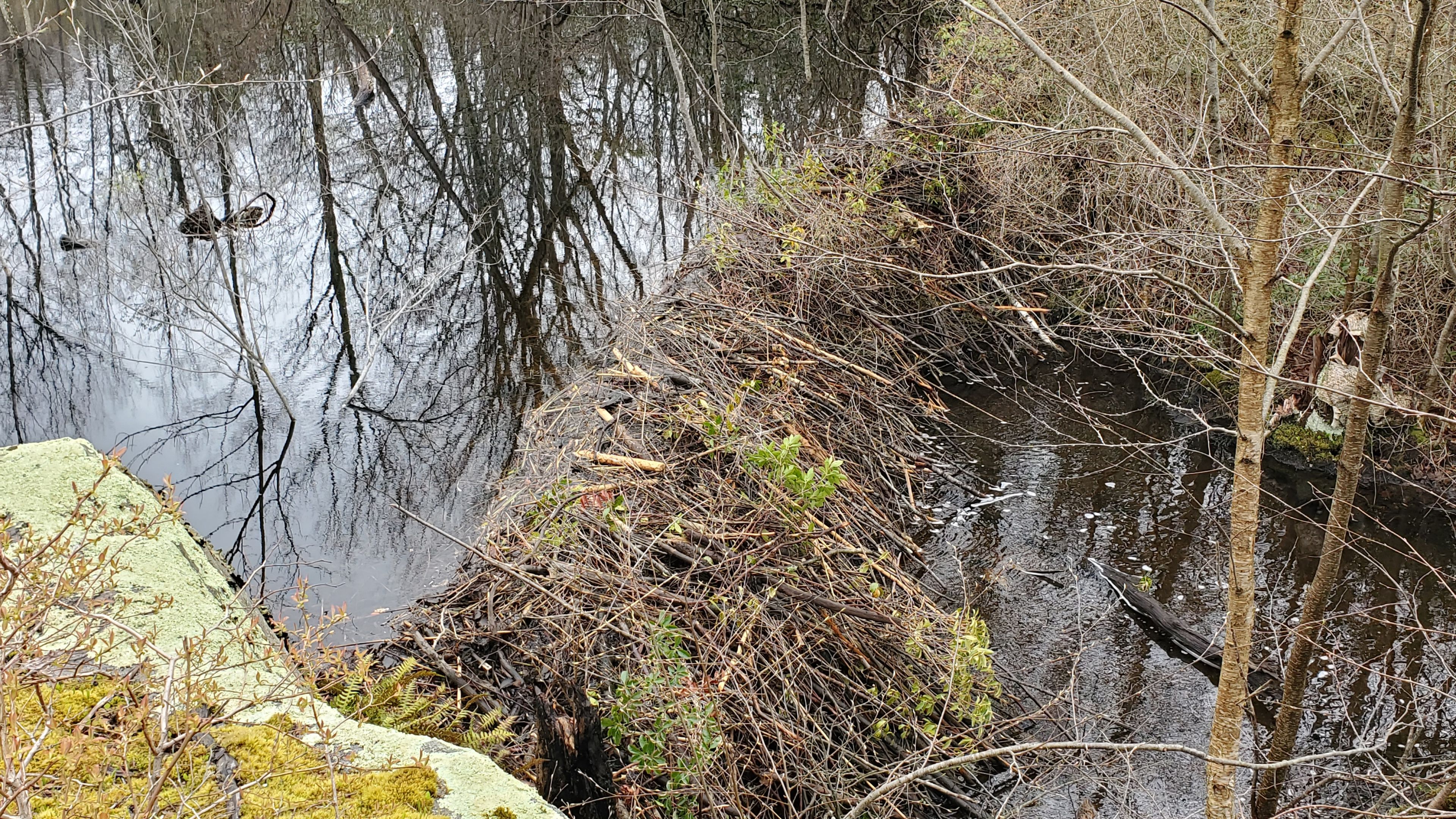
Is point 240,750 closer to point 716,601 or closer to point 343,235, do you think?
point 716,601

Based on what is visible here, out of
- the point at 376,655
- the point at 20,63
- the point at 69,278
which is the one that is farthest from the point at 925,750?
the point at 20,63

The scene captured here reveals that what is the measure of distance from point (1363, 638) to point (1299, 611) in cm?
41

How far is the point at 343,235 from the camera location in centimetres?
1444

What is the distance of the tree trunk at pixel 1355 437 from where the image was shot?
381cm

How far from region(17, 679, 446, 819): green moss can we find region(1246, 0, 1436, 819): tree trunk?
10.8ft

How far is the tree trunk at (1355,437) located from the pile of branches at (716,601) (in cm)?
137

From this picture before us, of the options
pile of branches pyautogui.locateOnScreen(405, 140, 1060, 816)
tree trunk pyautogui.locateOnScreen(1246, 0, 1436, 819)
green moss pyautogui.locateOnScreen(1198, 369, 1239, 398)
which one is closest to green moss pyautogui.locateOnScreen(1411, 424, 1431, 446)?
green moss pyautogui.locateOnScreen(1198, 369, 1239, 398)

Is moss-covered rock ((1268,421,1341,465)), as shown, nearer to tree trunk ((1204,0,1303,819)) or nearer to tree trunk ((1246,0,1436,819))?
tree trunk ((1246,0,1436,819))

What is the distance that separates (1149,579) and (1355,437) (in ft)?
9.42

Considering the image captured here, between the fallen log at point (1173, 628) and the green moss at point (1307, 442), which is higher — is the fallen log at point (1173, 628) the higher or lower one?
the lower one

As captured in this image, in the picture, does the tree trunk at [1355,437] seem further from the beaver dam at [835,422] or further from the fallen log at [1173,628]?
the fallen log at [1173,628]

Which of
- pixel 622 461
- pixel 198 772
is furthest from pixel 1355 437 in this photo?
pixel 198 772

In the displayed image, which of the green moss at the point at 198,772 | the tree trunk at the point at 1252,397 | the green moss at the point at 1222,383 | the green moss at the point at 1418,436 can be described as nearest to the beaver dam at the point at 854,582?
the green moss at the point at 1222,383

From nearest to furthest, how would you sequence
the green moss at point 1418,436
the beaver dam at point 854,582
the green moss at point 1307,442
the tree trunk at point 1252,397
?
the tree trunk at point 1252,397, the beaver dam at point 854,582, the green moss at point 1418,436, the green moss at point 1307,442
